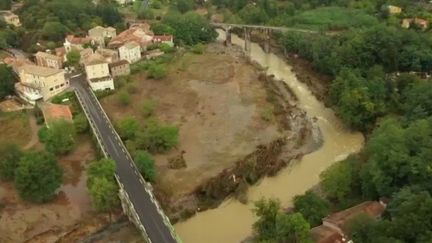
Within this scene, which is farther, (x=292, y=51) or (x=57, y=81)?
(x=292, y=51)

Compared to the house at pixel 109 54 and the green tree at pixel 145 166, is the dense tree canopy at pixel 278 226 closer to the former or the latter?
the green tree at pixel 145 166

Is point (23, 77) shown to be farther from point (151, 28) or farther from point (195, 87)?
point (151, 28)

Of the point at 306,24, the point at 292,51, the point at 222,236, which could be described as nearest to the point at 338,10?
the point at 306,24

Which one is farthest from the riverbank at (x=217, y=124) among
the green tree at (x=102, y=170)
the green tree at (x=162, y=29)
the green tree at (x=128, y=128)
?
the green tree at (x=162, y=29)

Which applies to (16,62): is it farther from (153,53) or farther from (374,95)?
(374,95)

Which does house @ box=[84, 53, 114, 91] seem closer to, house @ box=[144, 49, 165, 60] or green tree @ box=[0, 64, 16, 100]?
green tree @ box=[0, 64, 16, 100]

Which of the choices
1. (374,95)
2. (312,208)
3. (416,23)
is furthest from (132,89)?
(416,23)

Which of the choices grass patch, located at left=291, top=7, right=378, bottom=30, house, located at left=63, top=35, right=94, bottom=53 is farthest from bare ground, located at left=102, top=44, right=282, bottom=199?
grass patch, located at left=291, top=7, right=378, bottom=30
